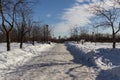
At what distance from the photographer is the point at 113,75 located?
11.5m

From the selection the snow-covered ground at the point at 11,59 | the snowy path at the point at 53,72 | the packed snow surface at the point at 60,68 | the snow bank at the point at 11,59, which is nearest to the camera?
the snowy path at the point at 53,72

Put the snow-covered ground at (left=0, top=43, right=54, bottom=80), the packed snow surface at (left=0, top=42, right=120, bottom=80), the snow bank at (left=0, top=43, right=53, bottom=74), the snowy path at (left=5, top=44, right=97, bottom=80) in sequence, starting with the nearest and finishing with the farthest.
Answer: the snowy path at (left=5, top=44, right=97, bottom=80), the packed snow surface at (left=0, top=42, right=120, bottom=80), the snow-covered ground at (left=0, top=43, right=54, bottom=80), the snow bank at (left=0, top=43, right=53, bottom=74)

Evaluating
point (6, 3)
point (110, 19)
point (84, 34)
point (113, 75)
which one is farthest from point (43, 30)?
point (113, 75)

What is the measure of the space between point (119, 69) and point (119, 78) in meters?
0.98

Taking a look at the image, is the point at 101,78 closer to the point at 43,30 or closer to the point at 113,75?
the point at 113,75

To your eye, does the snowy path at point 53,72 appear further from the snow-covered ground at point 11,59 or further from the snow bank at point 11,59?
the snow bank at point 11,59

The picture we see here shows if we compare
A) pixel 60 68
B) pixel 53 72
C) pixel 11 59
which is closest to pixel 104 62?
pixel 60 68

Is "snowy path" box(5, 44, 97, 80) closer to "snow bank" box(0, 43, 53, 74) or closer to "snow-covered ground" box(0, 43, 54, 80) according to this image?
"snow-covered ground" box(0, 43, 54, 80)

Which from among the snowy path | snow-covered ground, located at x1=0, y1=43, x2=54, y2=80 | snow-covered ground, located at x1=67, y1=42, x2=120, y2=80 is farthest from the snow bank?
snow-covered ground, located at x1=67, y1=42, x2=120, y2=80

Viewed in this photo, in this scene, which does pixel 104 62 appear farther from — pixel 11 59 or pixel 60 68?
pixel 11 59

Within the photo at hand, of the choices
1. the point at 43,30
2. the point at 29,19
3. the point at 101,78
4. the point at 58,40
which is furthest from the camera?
the point at 58,40

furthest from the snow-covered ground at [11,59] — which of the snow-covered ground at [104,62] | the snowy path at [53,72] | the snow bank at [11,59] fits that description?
the snow-covered ground at [104,62]

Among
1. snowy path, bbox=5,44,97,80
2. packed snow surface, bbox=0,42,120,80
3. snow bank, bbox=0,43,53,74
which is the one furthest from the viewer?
snow bank, bbox=0,43,53,74

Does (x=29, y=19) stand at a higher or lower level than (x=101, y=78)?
higher
